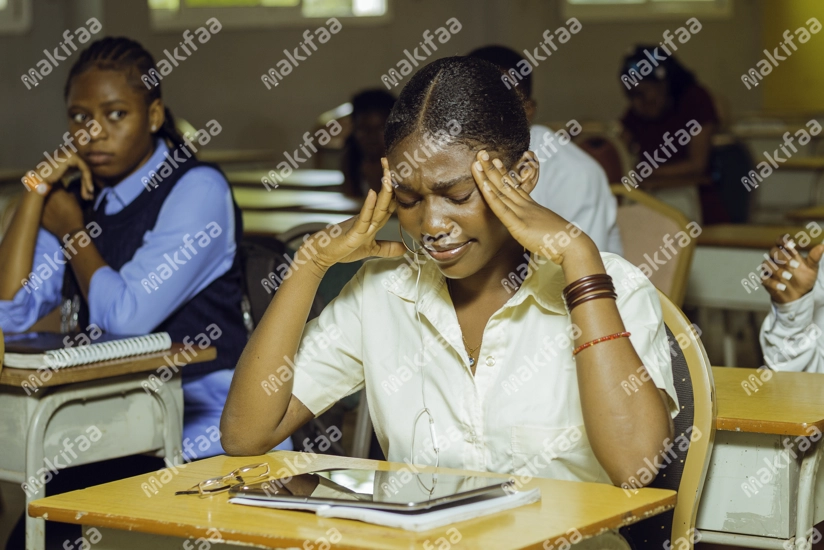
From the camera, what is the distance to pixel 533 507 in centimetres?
119

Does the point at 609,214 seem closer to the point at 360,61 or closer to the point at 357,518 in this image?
the point at 357,518

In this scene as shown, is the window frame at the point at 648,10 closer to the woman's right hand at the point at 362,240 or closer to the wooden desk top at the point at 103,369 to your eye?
the wooden desk top at the point at 103,369

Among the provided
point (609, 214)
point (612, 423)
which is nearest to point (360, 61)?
point (609, 214)

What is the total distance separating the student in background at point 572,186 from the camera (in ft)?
10.3

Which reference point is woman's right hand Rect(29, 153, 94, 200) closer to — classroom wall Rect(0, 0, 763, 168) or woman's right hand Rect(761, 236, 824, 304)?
woman's right hand Rect(761, 236, 824, 304)

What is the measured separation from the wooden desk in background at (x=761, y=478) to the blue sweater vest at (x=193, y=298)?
1106 millimetres

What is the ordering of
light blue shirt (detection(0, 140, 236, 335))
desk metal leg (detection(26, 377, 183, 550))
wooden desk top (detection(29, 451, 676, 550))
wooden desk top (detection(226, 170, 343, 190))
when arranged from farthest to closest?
wooden desk top (detection(226, 170, 343, 190)) → light blue shirt (detection(0, 140, 236, 335)) → desk metal leg (detection(26, 377, 183, 550)) → wooden desk top (detection(29, 451, 676, 550))

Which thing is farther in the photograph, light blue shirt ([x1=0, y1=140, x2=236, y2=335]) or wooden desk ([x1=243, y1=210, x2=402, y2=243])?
wooden desk ([x1=243, y1=210, x2=402, y2=243])

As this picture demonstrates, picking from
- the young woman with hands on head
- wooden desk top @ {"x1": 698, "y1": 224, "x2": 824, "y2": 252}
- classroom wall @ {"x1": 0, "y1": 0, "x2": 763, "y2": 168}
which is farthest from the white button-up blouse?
classroom wall @ {"x1": 0, "y1": 0, "x2": 763, "y2": 168}

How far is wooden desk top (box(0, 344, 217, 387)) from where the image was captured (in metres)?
2.00

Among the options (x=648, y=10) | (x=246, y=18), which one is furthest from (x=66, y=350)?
(x=648, y=10)

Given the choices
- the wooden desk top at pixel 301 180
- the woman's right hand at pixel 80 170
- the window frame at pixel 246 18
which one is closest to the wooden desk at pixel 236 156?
the wooden desk top at pixel 301 180

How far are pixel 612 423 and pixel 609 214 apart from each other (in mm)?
1919

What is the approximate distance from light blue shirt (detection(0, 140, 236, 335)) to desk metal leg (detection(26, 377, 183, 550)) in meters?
0.22
